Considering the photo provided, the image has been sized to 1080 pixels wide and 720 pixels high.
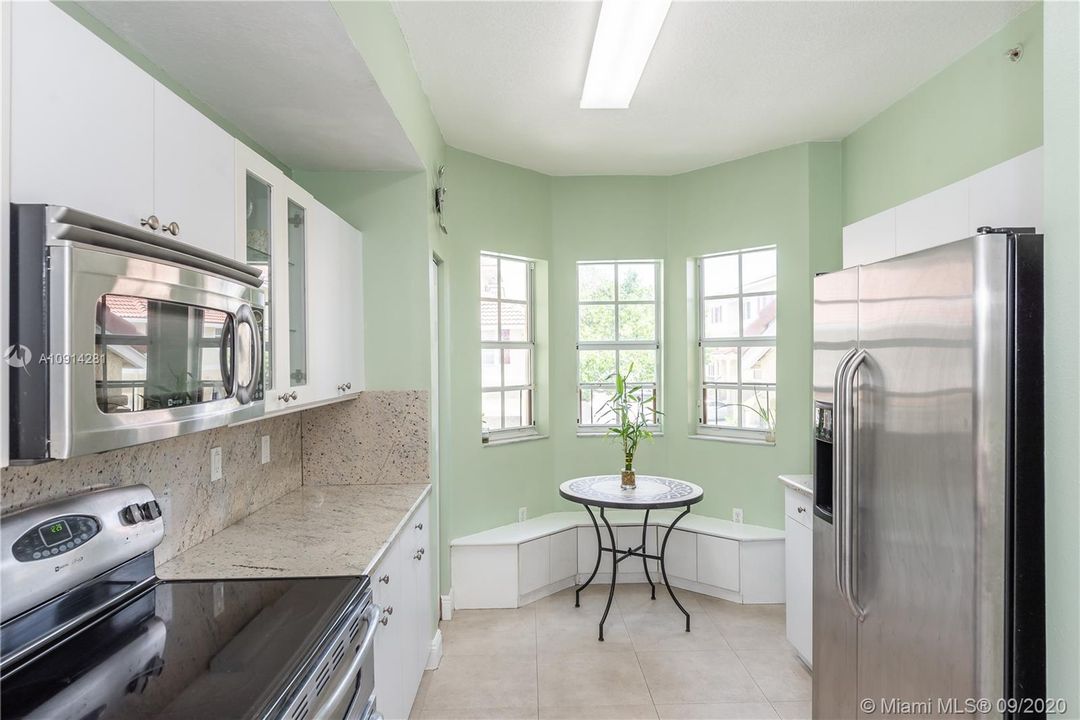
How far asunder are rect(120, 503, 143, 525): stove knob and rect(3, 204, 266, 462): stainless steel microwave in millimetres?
321

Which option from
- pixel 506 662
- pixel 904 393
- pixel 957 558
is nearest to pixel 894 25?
pixel 904 393

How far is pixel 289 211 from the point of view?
2.13 metres

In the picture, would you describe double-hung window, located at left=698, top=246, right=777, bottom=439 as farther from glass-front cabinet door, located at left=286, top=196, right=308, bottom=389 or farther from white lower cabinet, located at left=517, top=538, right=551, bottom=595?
glass-front cabinet door, located at left=286, top=196, right=308, bottom=389

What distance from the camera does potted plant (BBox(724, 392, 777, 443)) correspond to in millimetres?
3908

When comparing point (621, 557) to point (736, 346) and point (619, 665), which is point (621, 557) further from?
point (736, 346)

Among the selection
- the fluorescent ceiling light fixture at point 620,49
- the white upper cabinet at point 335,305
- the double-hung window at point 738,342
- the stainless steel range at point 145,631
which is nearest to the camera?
the stainless steel range at point 145,631

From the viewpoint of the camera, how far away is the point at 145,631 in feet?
4.44

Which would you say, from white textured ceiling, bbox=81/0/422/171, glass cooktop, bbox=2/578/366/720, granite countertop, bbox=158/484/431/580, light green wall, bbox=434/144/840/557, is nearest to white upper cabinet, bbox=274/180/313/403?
white textured ceiling, bbox=81/0/422/171

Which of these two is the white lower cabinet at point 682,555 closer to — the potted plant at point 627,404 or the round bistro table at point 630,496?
the round bistro table at point 630,496

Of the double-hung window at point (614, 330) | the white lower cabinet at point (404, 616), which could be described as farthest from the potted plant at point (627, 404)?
the white lower cabinet at point (404, 616)

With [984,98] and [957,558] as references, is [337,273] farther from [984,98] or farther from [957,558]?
[984,98]

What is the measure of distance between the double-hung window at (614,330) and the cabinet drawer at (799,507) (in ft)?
4.56

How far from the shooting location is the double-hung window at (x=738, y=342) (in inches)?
157

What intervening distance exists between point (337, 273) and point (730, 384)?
2711 millimetres
